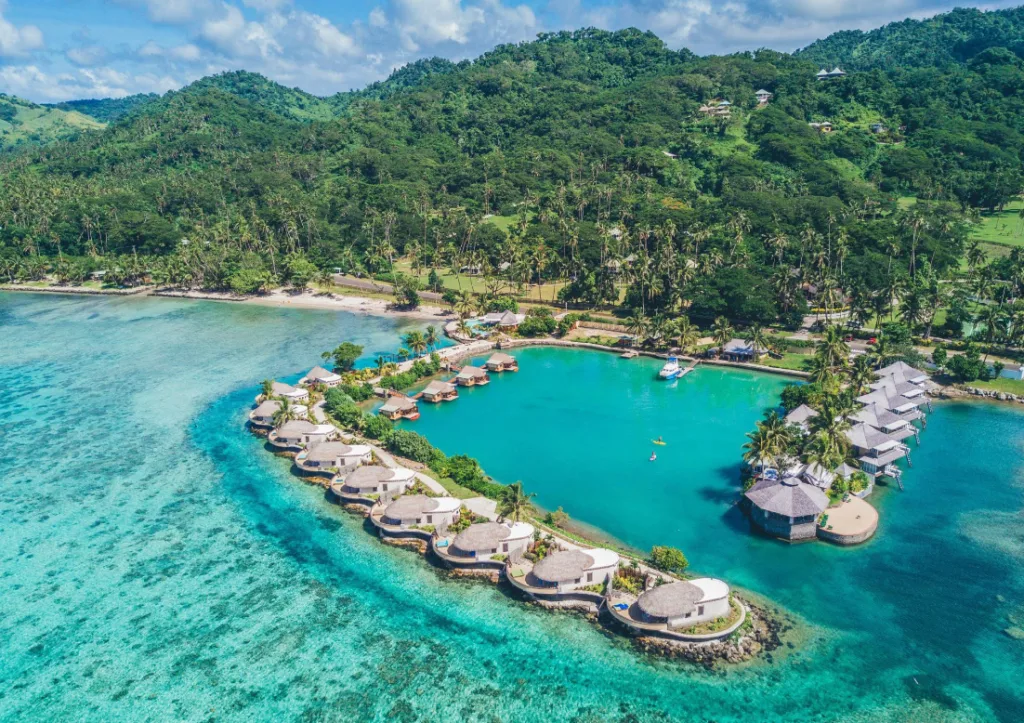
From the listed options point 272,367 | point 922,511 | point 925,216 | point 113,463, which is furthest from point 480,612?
point 925,216

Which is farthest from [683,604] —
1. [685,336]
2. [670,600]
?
[685,336]

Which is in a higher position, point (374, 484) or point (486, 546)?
point (486, 546)

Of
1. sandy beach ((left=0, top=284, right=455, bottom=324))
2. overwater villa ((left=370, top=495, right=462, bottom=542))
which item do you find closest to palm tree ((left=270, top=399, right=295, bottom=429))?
overwater villa ((left=370, top=495, right=462, bottom=542))

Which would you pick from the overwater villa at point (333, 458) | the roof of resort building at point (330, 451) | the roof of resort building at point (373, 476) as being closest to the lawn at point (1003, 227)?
the roof of resort building at point (373, 476)

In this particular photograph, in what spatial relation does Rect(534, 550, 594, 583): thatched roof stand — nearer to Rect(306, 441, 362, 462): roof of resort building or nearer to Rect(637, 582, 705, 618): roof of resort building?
Rect(637, 582, 705, 618): roof of resort building

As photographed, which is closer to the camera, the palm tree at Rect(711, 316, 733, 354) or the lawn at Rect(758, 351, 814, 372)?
the lawn at Rect(758, 351, 814, 372)

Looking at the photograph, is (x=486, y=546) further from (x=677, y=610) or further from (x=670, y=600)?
(x=677, y=610)
